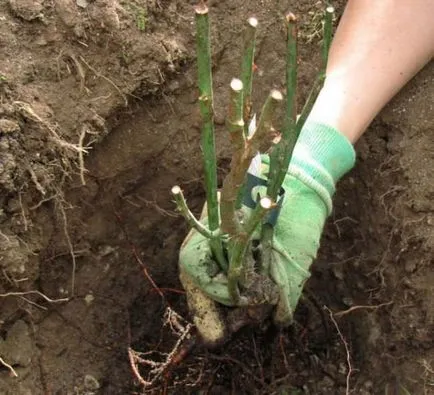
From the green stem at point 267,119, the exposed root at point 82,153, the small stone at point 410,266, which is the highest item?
the green stem at point 267,119

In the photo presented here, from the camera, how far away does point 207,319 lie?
1188 millimetres

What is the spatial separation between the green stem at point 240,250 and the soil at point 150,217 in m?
0.28

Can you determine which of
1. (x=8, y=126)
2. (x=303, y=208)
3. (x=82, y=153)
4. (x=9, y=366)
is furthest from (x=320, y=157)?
Answer: (x=9, y=366)

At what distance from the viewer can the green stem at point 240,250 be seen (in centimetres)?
82

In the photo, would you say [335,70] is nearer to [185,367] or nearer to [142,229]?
[142,229]

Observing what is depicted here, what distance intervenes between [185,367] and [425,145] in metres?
0.71

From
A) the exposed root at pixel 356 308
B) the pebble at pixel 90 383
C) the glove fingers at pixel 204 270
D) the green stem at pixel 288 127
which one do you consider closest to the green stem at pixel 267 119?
the green stem at pixel 288 127

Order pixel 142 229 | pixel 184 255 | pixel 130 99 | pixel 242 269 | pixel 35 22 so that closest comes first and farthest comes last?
pixel 242 269 < pixel 184 255 < pixel 35 22 < pixel 130 99 < pixel 142 229

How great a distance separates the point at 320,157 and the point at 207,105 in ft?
1.72

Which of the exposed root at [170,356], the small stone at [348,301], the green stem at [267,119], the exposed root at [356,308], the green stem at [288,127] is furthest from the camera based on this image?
the small stone at [348,301]

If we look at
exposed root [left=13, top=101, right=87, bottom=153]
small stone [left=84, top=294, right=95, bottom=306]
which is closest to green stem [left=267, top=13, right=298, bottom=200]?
exposed root [left=13, top=101, right=87, bottom=153]

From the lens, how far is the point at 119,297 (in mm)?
1438

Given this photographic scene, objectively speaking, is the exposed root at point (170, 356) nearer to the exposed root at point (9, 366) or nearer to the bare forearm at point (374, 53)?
the exposed root at point (9, 366)

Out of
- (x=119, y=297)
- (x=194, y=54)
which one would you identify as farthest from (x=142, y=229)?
(x=194, y=54)
